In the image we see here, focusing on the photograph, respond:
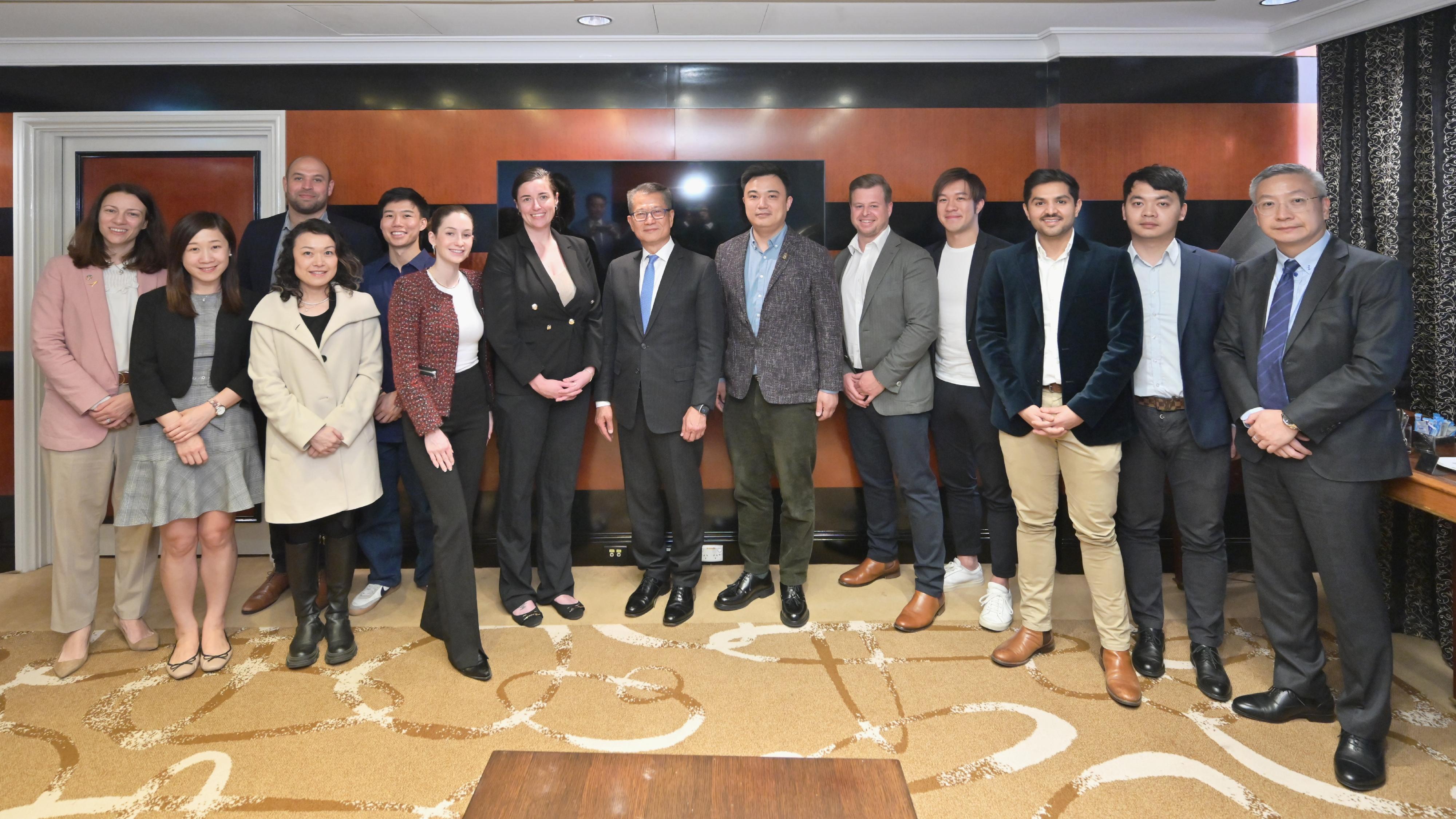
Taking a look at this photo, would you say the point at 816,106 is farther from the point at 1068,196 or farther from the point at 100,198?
the point at 100,198

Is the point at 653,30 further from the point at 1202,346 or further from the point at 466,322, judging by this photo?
the point at 1202,346

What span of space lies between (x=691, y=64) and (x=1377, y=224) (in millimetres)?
2911

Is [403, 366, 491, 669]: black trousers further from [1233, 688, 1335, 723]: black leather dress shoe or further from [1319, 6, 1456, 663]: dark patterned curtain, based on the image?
[1319, 6, 1456, 663]: dark patterned curtain

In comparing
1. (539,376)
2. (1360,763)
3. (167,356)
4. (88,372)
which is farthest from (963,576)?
(88,372)

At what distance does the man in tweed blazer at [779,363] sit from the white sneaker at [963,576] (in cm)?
74

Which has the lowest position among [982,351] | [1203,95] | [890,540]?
[890,540]

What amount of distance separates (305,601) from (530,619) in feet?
2.62

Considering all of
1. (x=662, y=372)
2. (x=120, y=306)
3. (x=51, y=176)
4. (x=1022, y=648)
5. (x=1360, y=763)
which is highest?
(x=51, y=176)

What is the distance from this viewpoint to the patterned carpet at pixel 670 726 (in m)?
2.07

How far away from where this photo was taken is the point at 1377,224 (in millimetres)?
3105

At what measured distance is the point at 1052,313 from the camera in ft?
8.74

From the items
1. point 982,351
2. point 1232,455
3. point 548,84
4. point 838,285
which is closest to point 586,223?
point 548,84

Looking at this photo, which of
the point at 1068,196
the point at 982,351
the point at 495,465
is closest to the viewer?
the point at 1068,196

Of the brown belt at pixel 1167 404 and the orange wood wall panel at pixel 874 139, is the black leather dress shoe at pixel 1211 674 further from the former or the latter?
the orange wood wall panel at pixel 874 139
